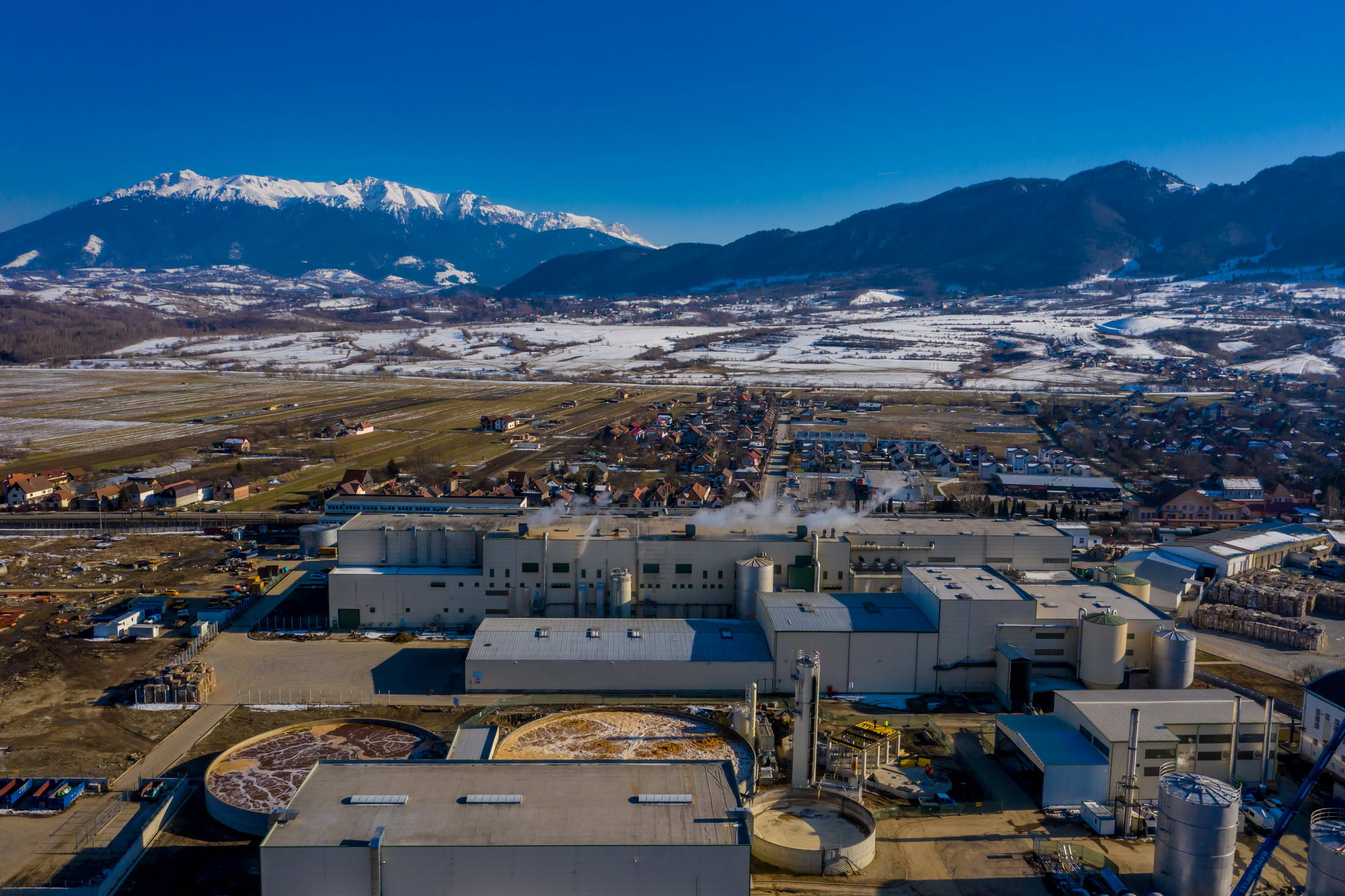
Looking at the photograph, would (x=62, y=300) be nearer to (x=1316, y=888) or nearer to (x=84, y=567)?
(x=84, y=567)

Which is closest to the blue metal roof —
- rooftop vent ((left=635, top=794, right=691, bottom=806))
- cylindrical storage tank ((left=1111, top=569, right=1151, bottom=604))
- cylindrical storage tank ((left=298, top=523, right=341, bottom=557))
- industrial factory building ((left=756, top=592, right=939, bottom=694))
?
industrial factory building ((left=756, top=592, right=939, bottom=694))

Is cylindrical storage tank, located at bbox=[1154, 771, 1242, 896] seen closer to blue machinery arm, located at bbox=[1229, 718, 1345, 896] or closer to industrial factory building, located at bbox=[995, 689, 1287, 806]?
blue machinery arm, located at bbox=[1229, 718, 1345, 896]

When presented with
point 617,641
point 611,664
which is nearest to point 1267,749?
point 611,664

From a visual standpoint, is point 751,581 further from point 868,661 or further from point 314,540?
point 314,540

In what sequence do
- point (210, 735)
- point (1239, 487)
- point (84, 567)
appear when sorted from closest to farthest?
1. point (210, 735)
2. point (84, 567)
3. point (1239, 487)

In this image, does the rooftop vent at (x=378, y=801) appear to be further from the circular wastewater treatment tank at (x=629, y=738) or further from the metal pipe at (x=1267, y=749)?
the metal pipe at (x=1267, y=749)

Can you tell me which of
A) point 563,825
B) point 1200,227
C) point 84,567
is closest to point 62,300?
point 84,567
